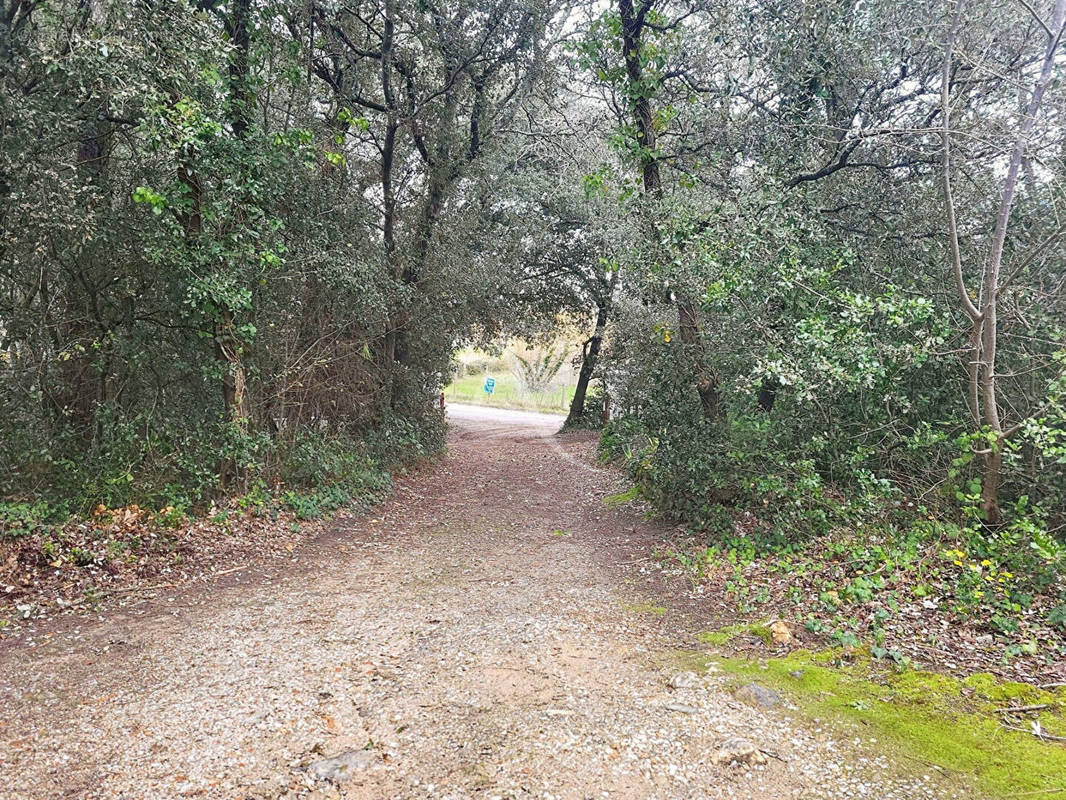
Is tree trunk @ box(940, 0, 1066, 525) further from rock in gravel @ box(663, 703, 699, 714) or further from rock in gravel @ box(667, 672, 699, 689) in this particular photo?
rock in gravel @ box(663, 703, 699, 714)

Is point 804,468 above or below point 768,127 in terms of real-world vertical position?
below

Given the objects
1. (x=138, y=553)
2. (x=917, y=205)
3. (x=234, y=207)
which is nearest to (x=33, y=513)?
(x=138, y=553)

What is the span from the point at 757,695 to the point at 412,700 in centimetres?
204

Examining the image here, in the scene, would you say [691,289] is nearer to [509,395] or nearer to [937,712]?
[937,712]

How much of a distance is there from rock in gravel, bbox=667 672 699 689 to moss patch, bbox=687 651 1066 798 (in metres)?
0.26

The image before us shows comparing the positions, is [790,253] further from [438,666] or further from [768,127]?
[438,666]

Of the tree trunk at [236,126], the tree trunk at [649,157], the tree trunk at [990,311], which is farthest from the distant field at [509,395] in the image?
the tree trunk at [990,311]

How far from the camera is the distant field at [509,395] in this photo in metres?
32.8

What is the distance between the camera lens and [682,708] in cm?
366

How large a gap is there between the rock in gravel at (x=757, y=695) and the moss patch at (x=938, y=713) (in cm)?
9

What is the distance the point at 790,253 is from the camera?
631 cm

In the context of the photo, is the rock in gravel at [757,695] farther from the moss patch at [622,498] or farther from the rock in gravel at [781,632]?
the moss patch at [622,498]

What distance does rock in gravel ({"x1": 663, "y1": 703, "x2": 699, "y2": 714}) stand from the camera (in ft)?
11.9

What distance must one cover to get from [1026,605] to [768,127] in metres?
5.42
